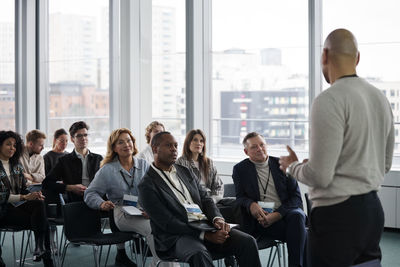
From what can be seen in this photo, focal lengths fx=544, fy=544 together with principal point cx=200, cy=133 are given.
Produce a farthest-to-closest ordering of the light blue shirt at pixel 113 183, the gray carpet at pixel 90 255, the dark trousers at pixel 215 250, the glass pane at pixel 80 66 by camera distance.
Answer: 1. the glass pane at pixel 80 66
2. the gray carpet at pixel 90 255
3. the light blue shirt at pixel 113 183
4. the dark trousers at pixel 215 250

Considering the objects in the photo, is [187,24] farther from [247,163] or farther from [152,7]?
[247,163]

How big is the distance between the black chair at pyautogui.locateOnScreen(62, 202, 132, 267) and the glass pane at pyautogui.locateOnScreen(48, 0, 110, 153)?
4.39 m

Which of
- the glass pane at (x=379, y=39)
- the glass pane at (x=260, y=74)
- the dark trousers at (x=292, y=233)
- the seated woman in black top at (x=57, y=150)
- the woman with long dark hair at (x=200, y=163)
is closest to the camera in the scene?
the dark trousers at (x=292, y=233)

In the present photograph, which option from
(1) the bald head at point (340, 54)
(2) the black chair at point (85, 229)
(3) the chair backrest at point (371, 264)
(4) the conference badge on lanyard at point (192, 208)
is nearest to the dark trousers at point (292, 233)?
(4) the conference badge on lanyard at point (192, 208)

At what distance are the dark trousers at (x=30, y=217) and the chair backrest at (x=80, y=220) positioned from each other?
0.63 meters

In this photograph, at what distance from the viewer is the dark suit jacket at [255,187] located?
4.38 m

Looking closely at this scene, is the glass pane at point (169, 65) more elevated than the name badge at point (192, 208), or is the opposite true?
the glass pane at point (169, 65)

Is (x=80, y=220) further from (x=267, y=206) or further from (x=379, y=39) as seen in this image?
(x=379, y=39)

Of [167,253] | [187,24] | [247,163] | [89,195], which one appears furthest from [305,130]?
[167,253]

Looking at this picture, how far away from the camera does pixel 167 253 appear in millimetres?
3660

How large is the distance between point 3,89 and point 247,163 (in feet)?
20.8

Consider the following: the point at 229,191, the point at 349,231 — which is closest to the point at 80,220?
the point at 229,191

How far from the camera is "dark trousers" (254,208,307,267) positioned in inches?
163

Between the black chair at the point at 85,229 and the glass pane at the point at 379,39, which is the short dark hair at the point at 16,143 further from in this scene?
the glass pane at the point at 379,39
